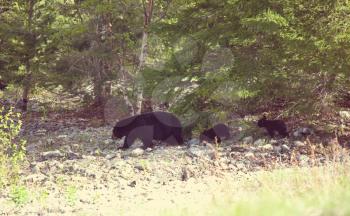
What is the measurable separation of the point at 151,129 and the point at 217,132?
6.48ft

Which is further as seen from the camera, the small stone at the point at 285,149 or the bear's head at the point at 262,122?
the bear's head at the point at 262,122

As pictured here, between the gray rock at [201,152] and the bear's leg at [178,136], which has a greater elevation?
the bear's leg at [178,136]

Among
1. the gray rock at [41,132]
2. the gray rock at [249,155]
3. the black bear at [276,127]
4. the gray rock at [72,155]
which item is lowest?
the gray rock at [72,155]

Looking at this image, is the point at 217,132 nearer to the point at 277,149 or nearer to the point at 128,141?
the point at 277,149

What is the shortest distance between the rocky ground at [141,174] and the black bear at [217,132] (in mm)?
404

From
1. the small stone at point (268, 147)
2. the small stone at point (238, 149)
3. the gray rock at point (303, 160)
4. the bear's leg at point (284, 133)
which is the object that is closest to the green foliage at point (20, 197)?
the gray rock at point (303, 160)

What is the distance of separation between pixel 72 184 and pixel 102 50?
9.62 m

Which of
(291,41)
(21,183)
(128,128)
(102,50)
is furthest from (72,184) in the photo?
(102,50)

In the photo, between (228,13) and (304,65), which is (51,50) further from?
(304,65)

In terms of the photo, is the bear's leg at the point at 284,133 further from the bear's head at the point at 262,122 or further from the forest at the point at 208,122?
the bear's head at the point at 262,122

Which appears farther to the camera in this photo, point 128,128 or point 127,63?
point 127,63

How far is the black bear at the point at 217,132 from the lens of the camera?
14367 millimetres

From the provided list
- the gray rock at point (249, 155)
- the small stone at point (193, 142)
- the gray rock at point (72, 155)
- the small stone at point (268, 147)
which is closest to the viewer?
the gray rock at point (249, 155)

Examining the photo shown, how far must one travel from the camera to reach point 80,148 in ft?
51.0
